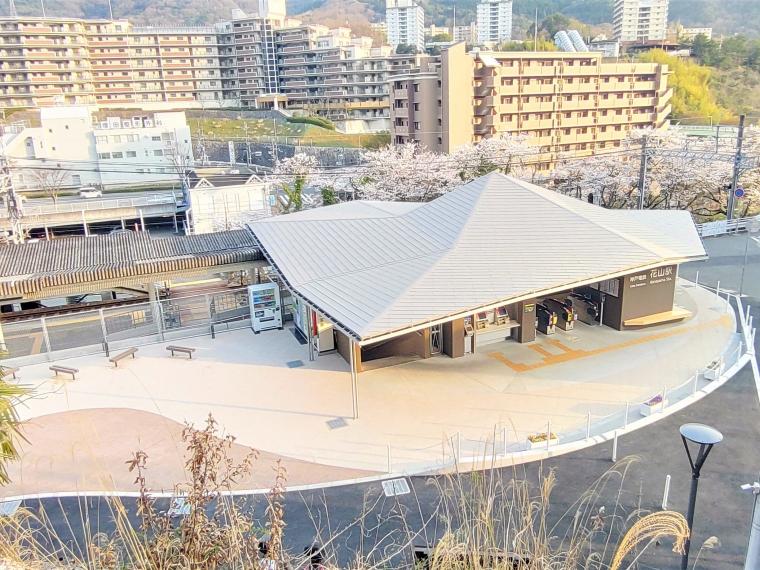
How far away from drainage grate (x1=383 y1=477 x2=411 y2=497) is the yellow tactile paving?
5282 millimetres

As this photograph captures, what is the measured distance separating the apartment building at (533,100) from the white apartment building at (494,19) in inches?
3575

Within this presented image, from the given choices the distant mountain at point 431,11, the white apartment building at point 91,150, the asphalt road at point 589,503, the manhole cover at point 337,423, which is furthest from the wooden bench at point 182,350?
the distant mountain at point 431,11

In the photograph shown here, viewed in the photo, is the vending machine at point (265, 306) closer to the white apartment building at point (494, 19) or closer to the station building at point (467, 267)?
the station building at point (467, 267)

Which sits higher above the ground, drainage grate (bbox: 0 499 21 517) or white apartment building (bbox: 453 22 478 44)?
white apartment building (bbox: 453 22 478 44)

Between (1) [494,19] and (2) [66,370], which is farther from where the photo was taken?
(1) [494,19]

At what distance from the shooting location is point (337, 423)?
39.3 feet

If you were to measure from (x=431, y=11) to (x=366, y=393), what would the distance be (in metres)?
164

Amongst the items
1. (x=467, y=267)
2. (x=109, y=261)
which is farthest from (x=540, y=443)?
(x=109, y=261)

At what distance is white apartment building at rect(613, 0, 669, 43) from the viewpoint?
411 feet

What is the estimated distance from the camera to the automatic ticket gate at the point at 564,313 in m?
16.2

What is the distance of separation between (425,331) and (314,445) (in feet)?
15.4

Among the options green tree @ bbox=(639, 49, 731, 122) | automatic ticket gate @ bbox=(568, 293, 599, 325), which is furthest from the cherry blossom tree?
green tree @ bbox=(639, 49, 731, 122)

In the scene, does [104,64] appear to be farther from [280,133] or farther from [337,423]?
[337,423]

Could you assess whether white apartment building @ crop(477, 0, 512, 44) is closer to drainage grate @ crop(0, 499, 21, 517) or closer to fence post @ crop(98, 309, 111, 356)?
fence post @ crop(98, 309, 111, 356)
